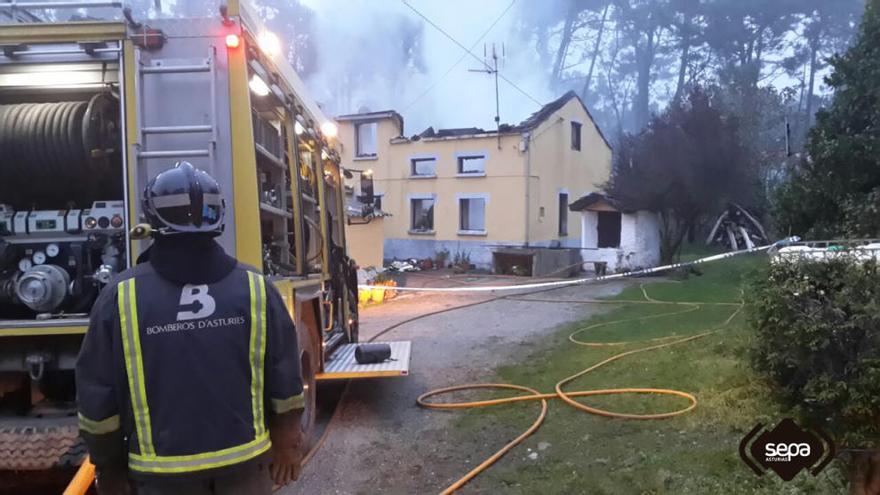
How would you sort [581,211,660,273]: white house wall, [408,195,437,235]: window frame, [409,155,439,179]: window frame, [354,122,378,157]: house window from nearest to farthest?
[581,211,660,273]: white house wall < [409,155,439,179]: window frame < [408,195,437,235]: window frame < [354,122,378,157]: house window

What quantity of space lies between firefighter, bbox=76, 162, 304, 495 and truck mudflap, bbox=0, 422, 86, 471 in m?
1.42

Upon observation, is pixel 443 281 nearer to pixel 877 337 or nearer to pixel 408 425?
pixel 408 425

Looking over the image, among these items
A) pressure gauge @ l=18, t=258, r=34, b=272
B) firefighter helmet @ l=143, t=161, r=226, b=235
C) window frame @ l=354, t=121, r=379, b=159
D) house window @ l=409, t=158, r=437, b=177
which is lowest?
pressure gauge @ l=18, t=258, r=34, b=272

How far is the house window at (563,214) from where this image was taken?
2594 centimetres

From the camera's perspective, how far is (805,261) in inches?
152

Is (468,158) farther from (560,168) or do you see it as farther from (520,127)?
(560,168)

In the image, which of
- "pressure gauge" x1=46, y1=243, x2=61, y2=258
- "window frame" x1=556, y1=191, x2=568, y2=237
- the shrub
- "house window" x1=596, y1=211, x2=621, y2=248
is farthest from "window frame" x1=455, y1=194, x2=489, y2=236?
"pressure gauge" x1=46, y1=243, x2=61, y2=258

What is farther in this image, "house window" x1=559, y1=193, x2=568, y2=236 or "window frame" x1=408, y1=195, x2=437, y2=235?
"house window" x1=559, y1=193, x2=568, y2=236

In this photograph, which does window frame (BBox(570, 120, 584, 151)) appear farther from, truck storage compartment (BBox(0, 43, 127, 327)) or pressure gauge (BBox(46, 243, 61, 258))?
pressure gauge (BBox(46, 243, 61, 258))

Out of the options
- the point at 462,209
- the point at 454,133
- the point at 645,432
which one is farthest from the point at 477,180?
the point at 645,432

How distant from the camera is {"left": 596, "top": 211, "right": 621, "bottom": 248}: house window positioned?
22078 mm

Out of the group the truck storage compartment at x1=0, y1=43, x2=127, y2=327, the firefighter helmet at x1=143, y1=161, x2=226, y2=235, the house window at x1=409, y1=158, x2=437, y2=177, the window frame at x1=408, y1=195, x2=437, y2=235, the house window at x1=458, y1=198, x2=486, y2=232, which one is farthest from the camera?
the window frame at x1=408, y1=195, x2=437, y2=235

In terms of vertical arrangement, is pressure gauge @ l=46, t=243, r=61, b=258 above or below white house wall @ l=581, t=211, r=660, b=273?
above

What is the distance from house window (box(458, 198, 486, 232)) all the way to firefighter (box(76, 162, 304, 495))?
2253 centimetres
